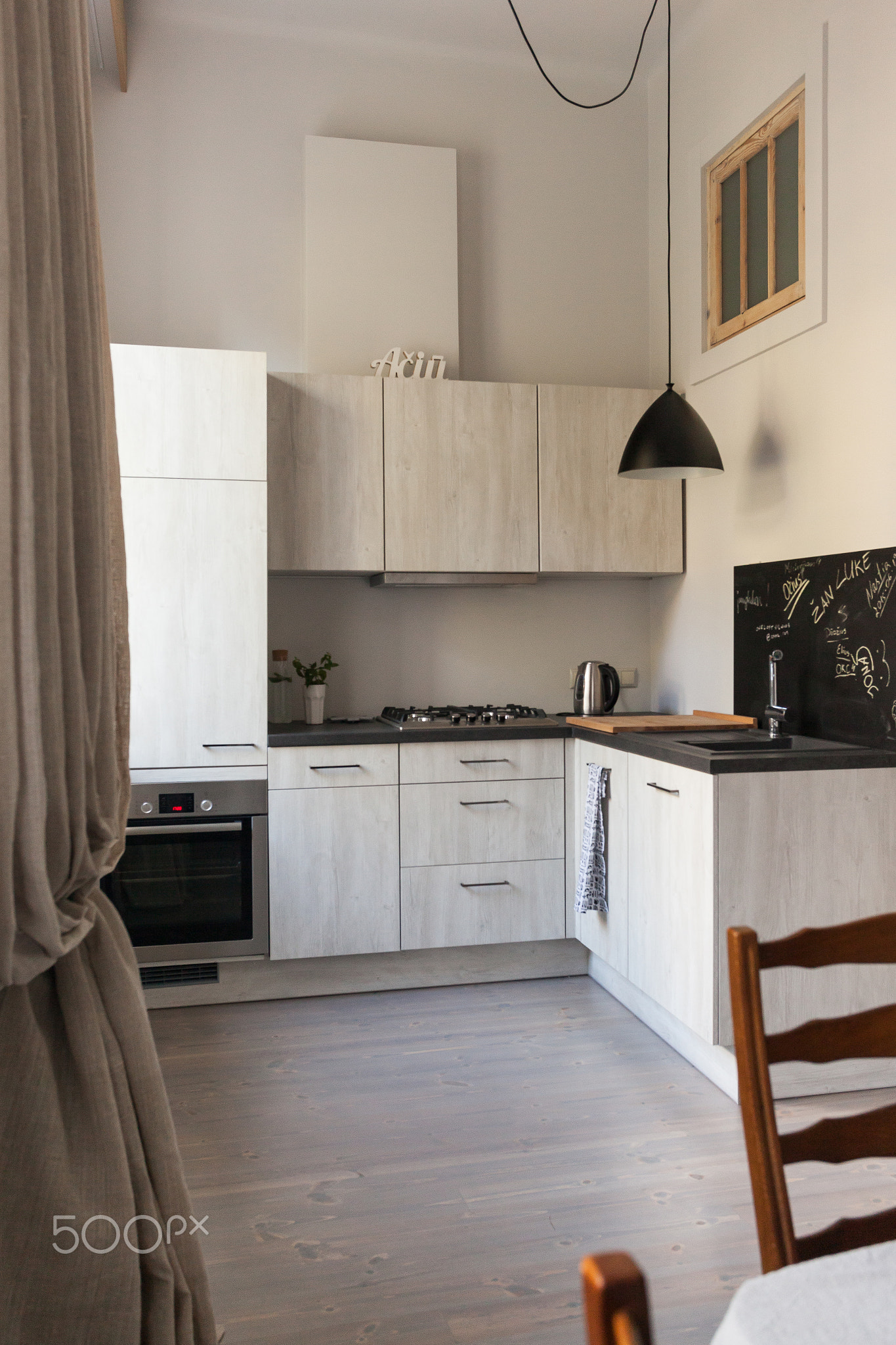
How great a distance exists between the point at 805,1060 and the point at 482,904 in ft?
7.94

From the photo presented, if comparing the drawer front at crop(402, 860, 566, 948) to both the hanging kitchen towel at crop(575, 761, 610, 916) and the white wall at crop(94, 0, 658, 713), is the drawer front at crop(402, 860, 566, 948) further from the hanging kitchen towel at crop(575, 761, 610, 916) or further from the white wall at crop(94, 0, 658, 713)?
the white wall at crop(94, 0, 658, 713)

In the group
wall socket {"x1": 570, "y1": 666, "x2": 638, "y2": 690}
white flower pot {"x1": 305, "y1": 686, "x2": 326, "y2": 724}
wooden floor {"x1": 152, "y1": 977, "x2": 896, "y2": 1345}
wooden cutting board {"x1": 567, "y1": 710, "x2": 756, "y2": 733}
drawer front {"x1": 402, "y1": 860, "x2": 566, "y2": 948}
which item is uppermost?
wall socket {"x1": 570, "y1": 666, "x2": 638, "y2": 690}

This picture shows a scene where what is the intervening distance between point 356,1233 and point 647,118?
4189 mm

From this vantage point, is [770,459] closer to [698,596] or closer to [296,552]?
[698,596]

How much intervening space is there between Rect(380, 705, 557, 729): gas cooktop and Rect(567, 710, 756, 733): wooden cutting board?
0.64 ft

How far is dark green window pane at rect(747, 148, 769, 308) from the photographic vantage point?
10.5 feet

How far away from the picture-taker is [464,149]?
3908 millimetres

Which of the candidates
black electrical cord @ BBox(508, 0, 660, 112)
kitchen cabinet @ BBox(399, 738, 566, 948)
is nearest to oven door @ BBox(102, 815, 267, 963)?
kitchen cabinet @ BBox(399, 738, 566, 948)

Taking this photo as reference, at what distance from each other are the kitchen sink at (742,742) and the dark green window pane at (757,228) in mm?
1458

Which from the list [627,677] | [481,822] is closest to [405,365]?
[627,677]

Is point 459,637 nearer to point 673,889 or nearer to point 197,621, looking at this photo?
point 197,621

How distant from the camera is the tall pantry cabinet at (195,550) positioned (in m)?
3.11

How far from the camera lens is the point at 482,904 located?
3.39 metres

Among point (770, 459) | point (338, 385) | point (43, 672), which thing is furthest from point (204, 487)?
point (43, 672)
